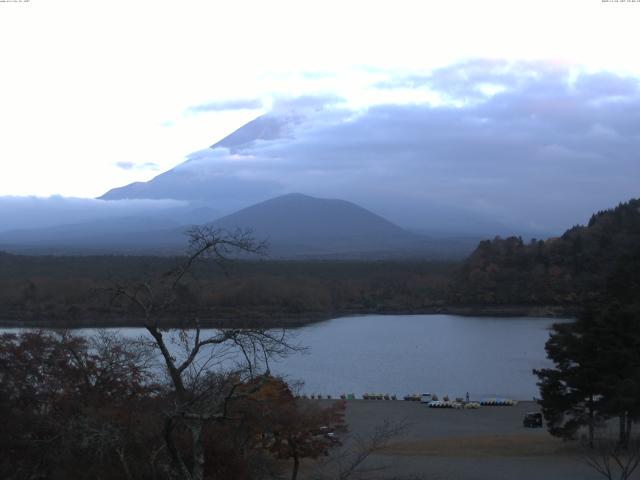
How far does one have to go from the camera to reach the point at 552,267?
1754 inches

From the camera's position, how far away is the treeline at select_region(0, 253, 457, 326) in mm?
32844

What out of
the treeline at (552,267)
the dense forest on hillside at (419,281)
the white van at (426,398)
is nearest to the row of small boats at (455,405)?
the white van at (426,398)

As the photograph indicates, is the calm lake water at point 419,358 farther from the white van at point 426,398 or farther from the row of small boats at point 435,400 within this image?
the white van at point 426,398

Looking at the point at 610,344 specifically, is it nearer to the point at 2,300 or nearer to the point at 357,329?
the point at 357,329

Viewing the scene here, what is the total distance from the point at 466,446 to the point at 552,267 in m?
34.5

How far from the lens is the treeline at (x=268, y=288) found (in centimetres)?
3284

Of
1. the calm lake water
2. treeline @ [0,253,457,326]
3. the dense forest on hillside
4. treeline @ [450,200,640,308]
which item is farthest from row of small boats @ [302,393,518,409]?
treeline @ [450,200,640,308]

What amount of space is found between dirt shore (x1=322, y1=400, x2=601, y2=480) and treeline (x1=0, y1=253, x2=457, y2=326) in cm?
1305

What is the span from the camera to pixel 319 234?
117m

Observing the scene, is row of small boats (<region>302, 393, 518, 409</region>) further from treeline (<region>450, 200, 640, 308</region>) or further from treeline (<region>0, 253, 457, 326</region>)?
treeline (<region>450, 200, 640, 308</region>)

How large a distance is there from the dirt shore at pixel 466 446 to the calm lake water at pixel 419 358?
2306mm

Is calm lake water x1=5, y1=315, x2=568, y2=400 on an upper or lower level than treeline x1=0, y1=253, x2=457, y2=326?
lower

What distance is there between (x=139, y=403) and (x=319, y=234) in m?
111

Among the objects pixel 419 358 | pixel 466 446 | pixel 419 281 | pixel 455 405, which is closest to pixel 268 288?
pixel 419 281
